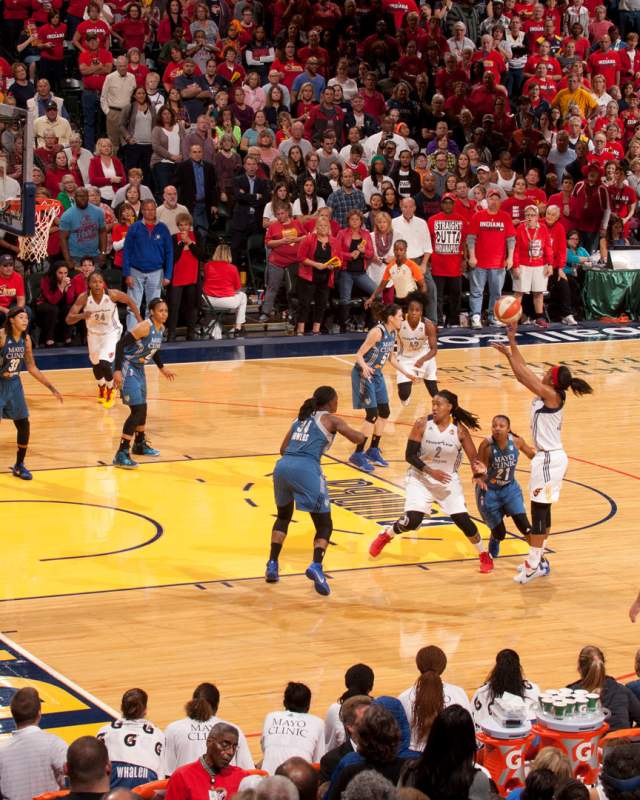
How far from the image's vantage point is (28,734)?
752 cm

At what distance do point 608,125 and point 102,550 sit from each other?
1583 cm

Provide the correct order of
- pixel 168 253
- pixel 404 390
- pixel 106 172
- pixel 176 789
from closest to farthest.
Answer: pixel 176 789 < pixel 404 390 < pixel 168 253 < pixel 106 172

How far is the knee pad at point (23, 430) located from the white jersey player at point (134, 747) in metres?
7.66

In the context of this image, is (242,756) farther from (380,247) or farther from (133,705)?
(380,247)

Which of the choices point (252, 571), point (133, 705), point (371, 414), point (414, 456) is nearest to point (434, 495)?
point (414, 456)

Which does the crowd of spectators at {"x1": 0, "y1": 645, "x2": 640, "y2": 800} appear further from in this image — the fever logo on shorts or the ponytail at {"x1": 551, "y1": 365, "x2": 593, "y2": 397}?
the ponytail at {"x1": 551, "y1": 365, "x2": 593, "y2": 397}

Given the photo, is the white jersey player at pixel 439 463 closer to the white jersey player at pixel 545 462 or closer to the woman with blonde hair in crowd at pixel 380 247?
the white jersey player at pixel 545 462

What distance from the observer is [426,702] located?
25.1ft

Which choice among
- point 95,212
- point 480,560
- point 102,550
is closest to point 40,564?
point 102,550

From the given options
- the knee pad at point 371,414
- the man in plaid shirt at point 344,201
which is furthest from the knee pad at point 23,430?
the man in plaid shirt at point 344,201

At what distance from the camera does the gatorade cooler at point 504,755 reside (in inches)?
309

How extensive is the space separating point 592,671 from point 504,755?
0.83m

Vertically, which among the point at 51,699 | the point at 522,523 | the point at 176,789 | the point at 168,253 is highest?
the point at 168,253

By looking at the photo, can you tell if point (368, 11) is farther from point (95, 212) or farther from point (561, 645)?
point (561, 645)
